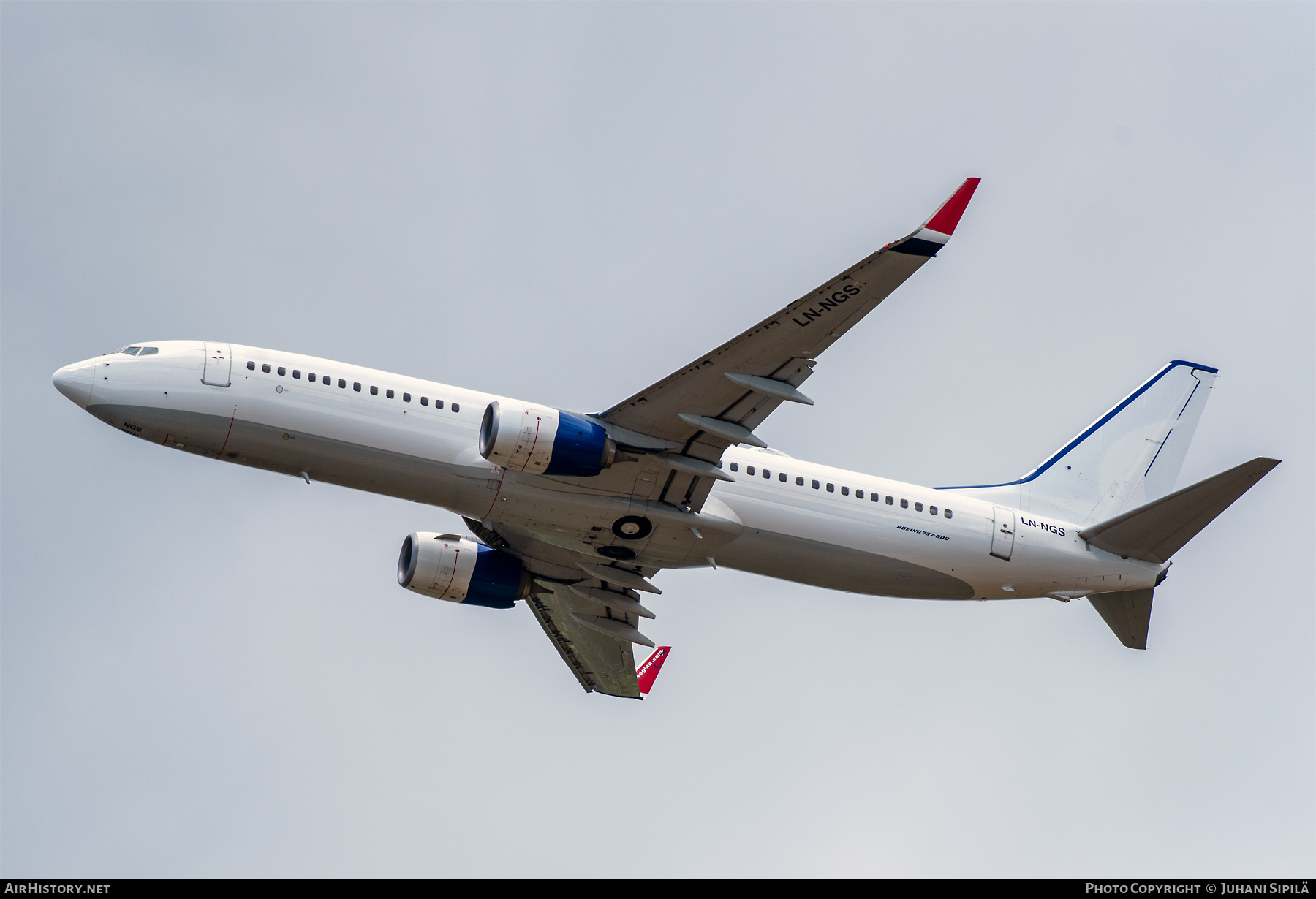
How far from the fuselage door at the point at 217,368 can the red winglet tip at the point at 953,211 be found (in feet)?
61.0

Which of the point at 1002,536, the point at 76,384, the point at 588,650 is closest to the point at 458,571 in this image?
the point at 588,650

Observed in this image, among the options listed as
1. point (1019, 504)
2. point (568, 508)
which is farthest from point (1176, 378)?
point (568, 508)

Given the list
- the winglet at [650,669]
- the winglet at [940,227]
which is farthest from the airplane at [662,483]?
the winglet at [650,669]

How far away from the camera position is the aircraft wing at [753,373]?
2822 centimetres

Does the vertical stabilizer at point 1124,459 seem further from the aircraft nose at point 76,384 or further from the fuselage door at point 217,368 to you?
the aircraft nose at point 76,384

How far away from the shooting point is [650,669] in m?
45.6

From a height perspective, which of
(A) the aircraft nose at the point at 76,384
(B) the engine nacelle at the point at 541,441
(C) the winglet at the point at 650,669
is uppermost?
(A) the aircraft nose at the point at 76,384

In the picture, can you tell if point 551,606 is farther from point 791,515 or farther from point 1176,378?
point 1176,378

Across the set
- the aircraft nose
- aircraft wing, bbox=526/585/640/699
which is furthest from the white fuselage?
aircraft wing, bbox=526/585/640/699

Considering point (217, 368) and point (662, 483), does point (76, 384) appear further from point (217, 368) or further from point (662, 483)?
point (662, 483)

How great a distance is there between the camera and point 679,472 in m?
34.2

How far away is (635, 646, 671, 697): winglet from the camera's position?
45406 millimetres

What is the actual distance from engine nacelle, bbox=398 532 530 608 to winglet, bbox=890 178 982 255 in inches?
709
